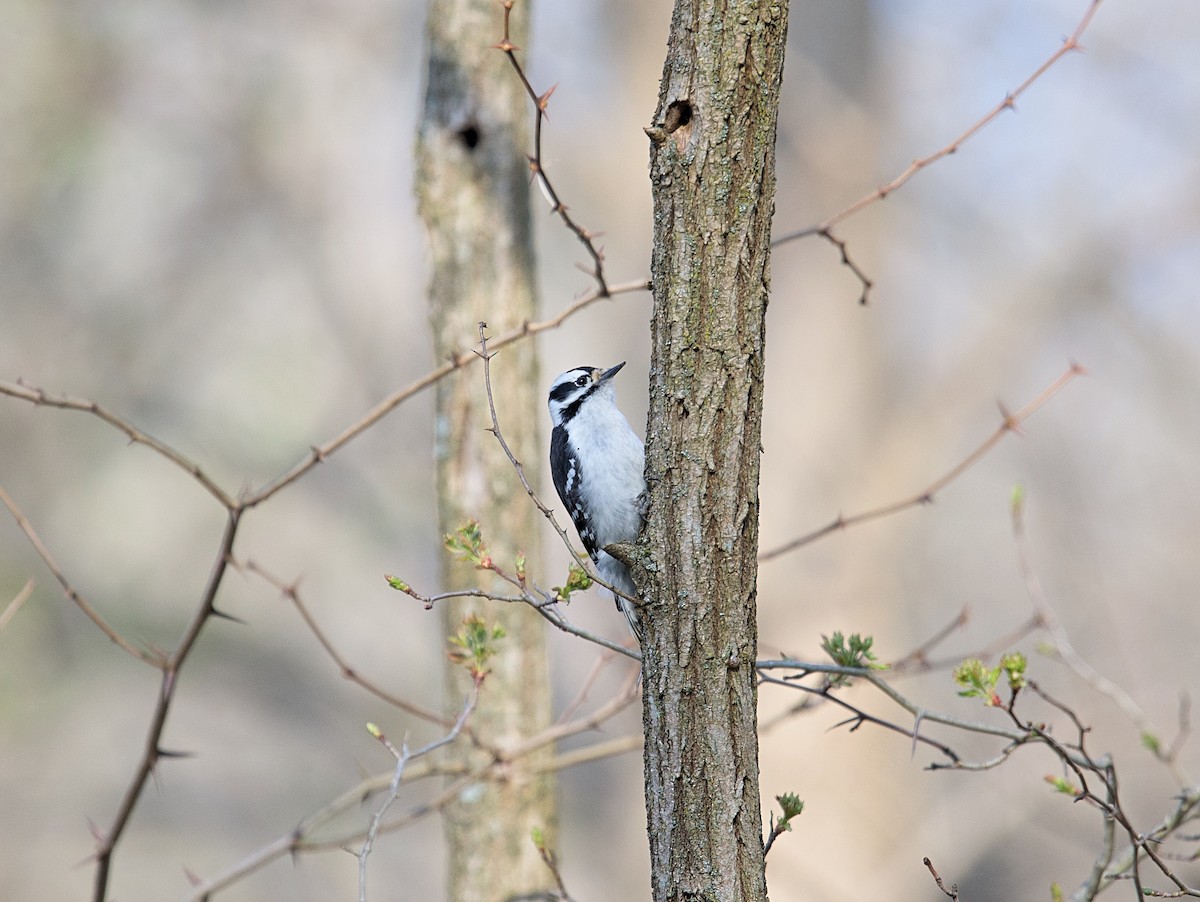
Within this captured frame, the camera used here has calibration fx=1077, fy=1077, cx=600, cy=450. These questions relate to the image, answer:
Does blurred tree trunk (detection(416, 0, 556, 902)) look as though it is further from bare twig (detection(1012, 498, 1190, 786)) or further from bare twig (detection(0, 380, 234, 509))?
bare twig (detection(1012, 498, 1190, 786))

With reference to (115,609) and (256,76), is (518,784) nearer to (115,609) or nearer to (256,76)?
(115,609)

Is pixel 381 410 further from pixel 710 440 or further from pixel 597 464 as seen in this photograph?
pixel 710 440

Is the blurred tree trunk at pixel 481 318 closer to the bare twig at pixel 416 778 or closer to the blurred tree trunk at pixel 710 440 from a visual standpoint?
the bare twig at pixel 416 778

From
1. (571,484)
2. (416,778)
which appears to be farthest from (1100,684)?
(416,778)

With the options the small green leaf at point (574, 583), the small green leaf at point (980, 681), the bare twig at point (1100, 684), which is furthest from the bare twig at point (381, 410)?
the bare twig at point (1100, 684)

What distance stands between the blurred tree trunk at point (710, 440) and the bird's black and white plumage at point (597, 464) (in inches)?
54.9

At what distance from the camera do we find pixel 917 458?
27.1 feet

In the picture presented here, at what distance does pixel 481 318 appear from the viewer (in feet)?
12.2

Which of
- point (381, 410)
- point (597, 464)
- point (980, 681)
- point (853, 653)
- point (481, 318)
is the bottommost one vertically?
point (980, 681)

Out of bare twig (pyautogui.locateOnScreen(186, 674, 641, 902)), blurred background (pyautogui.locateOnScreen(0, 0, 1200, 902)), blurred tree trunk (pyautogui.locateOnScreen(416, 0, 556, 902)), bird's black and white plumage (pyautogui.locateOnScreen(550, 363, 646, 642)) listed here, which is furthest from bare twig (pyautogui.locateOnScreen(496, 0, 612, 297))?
blurred background (pyautogui.locateOnScreen(0, 0, 1200, 902))

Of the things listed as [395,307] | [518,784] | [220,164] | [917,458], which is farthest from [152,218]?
[518,784]

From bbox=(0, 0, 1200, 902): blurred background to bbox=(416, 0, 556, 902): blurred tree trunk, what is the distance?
4084 millimetres

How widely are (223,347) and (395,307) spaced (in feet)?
5.98

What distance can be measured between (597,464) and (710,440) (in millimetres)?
1856
